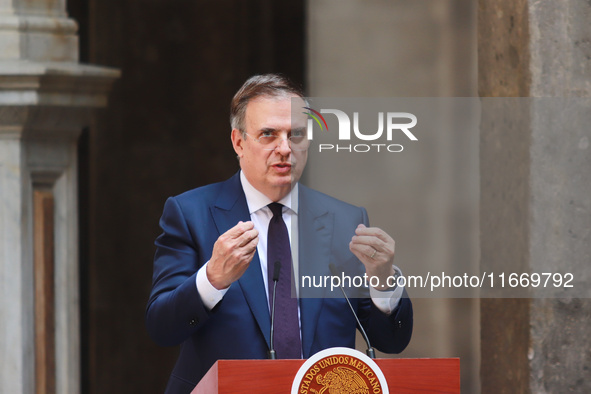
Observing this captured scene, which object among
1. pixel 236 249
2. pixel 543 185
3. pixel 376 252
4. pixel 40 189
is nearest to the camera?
pixel 236 249

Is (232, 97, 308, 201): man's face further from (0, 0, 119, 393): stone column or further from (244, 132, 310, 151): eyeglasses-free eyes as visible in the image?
(0, 0, 119, 393): stone column

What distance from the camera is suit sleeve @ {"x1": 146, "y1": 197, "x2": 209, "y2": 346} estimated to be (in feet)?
9.97

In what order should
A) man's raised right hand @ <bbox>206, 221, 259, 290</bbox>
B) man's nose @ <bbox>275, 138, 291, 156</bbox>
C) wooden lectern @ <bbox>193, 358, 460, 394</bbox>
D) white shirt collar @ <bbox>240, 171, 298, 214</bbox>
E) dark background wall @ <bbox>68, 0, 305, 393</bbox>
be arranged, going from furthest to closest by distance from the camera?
dark background wall @ <bbox>68, 0, 305, 393</bbox> → white shirt collar @ <bbox>240, 171, 298, 214</bbox> → man's nose @ <bbox>275, 138, 291, 156</bbox> → man's raised right hand @ <bbox>206, 221, 259, 290</bbox> → wooden lectern @ <bbox>193, 358, 460, 394</bbox>

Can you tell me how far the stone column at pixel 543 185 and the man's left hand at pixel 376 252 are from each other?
2.16 feet

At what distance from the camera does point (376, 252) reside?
122 inches

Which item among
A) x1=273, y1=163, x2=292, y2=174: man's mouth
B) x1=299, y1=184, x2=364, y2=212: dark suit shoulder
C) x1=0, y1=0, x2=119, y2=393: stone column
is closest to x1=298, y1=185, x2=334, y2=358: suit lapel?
x1=299, y1=184, x2=364, y2=212: dark suit shoulder

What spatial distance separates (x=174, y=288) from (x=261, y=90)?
Answer: 66 centimetres

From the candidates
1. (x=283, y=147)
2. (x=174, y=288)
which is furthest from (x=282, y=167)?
(x=174, y=288)

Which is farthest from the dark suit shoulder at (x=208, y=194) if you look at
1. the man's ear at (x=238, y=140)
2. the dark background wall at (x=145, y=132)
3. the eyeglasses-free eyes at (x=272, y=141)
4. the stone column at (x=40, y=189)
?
the dark background wall at (x=145, y=132)

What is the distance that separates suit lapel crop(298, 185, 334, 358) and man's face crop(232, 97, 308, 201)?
0.36 feet

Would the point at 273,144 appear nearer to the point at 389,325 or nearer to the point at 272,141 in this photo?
the point at 272,141

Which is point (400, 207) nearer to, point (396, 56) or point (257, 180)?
point (257, 180)

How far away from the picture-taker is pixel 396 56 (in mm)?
4332

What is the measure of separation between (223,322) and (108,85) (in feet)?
8.32
